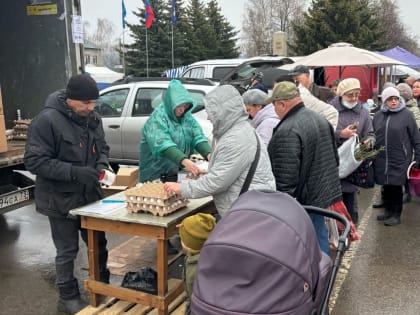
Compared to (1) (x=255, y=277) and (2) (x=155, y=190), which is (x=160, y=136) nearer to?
(2) (x=155, y=190)

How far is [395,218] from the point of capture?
601 cm

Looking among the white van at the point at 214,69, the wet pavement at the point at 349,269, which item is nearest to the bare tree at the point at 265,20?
the white van at the point at 214,69

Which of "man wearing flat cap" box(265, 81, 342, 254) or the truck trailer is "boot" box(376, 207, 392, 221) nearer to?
"man wearing flat cap" box(265, 81, 342, 254)

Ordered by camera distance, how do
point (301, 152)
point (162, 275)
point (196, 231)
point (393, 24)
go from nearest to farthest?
point (196, 231)
point (162, 275)
point (301, 152)
point (393, 24)

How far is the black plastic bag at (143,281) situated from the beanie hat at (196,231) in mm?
847

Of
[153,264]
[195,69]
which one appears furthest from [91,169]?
[195,69]

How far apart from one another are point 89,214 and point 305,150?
5.30 feet

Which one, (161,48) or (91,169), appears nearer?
(91,169)

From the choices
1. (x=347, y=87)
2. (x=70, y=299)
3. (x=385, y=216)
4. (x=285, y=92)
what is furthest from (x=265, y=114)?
(x=385, y=216)

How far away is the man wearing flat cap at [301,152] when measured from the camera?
3.45m

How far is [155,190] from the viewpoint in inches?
129

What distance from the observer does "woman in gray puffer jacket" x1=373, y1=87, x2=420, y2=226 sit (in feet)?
18.4

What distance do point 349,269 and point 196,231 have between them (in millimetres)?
2426

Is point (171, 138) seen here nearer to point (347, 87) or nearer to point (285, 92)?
point (285, 92)
